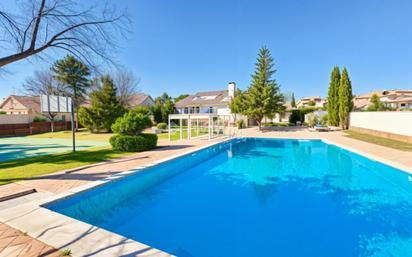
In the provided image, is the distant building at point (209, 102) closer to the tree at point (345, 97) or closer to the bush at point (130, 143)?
the tree at point (345, 97)

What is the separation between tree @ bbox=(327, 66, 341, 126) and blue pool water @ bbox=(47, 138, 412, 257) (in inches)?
700

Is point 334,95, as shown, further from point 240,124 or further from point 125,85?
point 125,85

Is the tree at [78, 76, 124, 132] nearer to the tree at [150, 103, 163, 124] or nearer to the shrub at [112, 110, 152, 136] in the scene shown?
the tree at [150, 103, 163, 124]

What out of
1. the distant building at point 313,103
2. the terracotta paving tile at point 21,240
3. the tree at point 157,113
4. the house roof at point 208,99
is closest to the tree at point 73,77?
the tree at point 157,113

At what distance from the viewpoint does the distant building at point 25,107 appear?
3302cm

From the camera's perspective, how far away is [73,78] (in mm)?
29109

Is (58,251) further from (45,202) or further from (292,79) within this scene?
(292,79)

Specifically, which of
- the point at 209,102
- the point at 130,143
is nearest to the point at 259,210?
the point at 130,143

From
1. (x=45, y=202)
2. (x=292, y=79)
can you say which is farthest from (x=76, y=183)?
(x=292, y=79)

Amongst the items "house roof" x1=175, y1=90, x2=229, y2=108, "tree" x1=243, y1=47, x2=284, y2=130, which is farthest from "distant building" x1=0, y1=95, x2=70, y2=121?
"tree" x1=243, y1=47, x2=284, y2=130

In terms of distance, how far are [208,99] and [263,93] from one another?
16.2m

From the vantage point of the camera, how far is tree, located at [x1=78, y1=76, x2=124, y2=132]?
2470 centimetres

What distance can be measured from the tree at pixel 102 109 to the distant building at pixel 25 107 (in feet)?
38.8

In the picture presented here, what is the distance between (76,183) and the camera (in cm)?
611
